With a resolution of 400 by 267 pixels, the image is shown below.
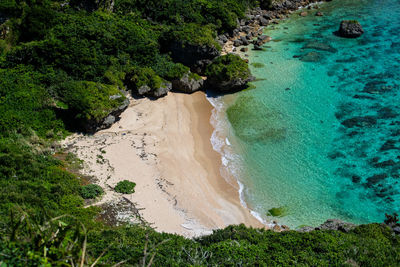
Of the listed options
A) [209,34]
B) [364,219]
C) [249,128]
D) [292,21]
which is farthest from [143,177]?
[292,21]

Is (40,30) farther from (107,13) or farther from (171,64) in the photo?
(171,64)

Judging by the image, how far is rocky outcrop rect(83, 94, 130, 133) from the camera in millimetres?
32531

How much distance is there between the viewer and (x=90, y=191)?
25.9m

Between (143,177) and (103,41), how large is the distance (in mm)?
20343

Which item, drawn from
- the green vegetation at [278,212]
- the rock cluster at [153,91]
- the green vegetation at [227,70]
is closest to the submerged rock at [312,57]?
the green vegetation at [227,70]

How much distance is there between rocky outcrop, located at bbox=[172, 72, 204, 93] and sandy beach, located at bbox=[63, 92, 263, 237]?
9.08 feet

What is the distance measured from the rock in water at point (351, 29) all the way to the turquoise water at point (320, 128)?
1.08m

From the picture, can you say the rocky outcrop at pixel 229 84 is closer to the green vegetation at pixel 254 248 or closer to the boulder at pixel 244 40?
the boulder at pixel 244 40

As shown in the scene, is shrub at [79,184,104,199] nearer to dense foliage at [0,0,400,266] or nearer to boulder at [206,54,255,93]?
dense foliage at [0,0,400,266]

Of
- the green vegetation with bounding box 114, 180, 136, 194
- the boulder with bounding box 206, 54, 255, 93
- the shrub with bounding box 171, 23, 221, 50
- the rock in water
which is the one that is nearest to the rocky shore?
the shrub with bounding box 171, 23, 221, 50

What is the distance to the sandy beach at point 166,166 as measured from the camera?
25.8 m

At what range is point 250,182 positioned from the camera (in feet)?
96.3

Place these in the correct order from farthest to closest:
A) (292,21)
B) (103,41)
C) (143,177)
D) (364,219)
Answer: (292,21), (103,41), (143,177), (364,219)

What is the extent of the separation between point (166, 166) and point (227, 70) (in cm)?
1493
